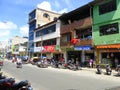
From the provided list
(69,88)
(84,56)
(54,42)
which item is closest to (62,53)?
(54,42)

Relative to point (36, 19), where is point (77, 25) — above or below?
below

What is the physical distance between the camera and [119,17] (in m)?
23.8

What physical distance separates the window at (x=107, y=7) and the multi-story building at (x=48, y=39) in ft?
44.1

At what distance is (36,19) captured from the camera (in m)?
55.2

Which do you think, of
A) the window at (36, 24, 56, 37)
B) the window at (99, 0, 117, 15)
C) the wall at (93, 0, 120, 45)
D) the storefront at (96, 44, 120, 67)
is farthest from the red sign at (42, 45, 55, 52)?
the window at (99, 0, 117, 15)

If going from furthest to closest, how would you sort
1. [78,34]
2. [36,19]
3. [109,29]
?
[36,19] → [78,34] → [109,29]

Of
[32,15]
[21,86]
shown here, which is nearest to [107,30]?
[21,86]

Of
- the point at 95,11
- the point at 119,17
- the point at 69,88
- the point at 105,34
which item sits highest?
the point at 95,11

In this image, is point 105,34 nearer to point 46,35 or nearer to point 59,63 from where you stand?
point 59,63

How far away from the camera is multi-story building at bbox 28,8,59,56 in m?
55.5

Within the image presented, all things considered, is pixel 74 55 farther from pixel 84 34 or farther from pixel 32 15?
pixel 32 15

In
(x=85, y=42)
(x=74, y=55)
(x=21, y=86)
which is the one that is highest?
(x=85, y=42)

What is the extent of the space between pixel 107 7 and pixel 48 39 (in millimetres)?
20886

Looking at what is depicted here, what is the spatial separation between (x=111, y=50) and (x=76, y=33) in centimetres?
998
